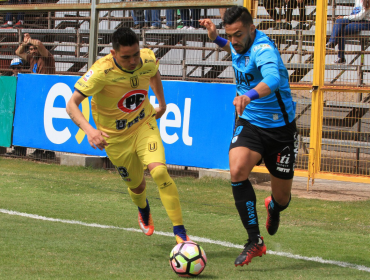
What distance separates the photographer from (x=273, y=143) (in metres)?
4.87

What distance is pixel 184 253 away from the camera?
431 cm

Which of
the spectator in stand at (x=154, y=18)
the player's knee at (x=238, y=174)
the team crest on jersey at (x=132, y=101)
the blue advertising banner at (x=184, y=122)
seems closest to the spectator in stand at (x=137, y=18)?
the spectator in stand at (x=154, y=18)

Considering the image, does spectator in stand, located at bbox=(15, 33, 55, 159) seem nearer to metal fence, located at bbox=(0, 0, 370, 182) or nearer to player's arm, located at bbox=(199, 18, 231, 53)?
metal fence, located at bbox=(0, 0, 370, 182)

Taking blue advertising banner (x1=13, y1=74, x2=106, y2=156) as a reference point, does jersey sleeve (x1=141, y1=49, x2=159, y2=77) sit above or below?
above

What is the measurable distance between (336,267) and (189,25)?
23.4 feet

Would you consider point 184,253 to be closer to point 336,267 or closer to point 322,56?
point 336,267

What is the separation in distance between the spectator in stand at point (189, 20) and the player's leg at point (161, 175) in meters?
5.80

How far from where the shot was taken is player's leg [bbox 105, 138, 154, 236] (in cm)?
543

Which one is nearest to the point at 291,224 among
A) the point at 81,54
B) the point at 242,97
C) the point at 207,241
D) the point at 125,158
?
the point at 207,241

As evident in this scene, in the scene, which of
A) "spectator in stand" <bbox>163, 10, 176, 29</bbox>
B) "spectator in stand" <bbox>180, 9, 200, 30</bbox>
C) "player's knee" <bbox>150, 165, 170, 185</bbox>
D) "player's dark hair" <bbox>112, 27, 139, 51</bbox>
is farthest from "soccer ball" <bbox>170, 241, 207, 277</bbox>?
"spectator in stand" <bbox>163, 10, 176, 29</bbox>

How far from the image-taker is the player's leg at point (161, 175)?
188 inches

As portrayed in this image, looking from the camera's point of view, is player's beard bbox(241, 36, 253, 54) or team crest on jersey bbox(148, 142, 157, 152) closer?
player's beard bbox(241, 36, 253, 54)

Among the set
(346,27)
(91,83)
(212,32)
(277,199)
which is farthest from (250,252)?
(346,27)

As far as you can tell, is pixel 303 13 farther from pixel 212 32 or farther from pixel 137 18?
pixel 212 32
